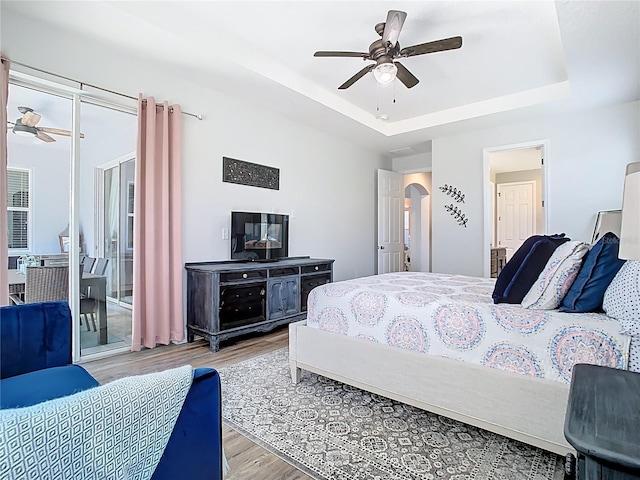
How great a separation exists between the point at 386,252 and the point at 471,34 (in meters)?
4.05

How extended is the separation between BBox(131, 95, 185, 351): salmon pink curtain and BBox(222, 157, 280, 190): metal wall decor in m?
0.62

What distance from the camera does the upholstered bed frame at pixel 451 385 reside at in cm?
162

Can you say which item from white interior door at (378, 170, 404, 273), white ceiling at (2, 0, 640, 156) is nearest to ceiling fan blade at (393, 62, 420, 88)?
white ceiling at (2, 0, 640, 156)

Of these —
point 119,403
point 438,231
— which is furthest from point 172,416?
point 438,231

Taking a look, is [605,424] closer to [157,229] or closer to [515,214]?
[157,229]

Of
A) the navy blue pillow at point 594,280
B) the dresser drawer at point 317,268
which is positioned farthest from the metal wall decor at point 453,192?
the navy blue pillow at point 594,280

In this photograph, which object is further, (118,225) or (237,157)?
(237,157)

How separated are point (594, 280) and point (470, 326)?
2.01 feet

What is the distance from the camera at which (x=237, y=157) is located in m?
4.17

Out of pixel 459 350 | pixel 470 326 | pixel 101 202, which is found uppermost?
pixel 101 202

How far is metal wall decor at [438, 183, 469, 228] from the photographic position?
17.4ft

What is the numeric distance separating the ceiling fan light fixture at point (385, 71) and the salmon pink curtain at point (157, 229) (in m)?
2.01

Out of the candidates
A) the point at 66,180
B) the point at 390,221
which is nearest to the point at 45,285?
the point at 66,180

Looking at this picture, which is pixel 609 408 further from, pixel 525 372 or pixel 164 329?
pixel 164 329
